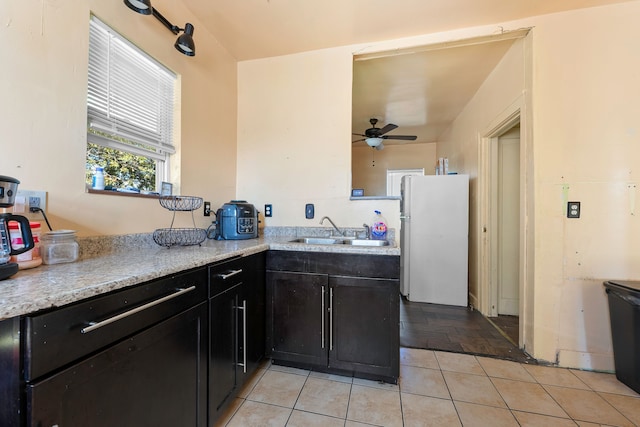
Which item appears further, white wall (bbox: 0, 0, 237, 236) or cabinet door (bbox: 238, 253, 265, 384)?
cabinet door (bbox: 238, 253, 265, 384)

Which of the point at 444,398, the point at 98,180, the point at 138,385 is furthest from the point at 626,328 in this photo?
the point at 98,180

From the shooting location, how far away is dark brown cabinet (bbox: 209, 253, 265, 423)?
1203 millimetres

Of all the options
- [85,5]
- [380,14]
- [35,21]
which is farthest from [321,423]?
[380,14]

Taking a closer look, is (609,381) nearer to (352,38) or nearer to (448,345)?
(448,345)

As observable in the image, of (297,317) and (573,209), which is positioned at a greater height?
(573,209)

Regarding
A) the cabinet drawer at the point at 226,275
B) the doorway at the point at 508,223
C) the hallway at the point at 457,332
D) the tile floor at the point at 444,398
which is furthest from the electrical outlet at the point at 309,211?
the doorway at the point at 508,223

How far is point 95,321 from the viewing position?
0.71 metres

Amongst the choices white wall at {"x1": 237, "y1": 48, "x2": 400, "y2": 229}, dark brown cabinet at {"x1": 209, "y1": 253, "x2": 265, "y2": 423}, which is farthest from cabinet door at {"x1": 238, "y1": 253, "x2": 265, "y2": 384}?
white wall at {"x1": 237, "y1": 48, "x2": 400, "y2": 229}

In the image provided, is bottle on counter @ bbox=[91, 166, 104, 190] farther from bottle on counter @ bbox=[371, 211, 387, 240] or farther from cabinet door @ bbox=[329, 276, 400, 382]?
bottle on counter @ bbox=[371, 211, 387, 240]

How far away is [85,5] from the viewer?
1246mm

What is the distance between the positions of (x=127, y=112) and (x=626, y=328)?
3290 millimetres

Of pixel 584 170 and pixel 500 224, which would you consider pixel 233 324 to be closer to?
pixel 584 170

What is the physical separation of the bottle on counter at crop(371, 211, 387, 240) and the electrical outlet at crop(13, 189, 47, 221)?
6.32ft

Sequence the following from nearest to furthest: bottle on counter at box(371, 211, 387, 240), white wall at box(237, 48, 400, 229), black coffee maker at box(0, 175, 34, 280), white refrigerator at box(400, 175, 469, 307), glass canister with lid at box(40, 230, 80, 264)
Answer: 1. black coffee maker at box(0, 175, 34, 280)
2. glass canister with lid at box(40, 230, 80, 264)
3. bottle on counter at box(371, 211, 387, 240)
4. white wall at box(237, 48, 400, 229)
5. white refrigerator at box(400, 175, 469, 307)
